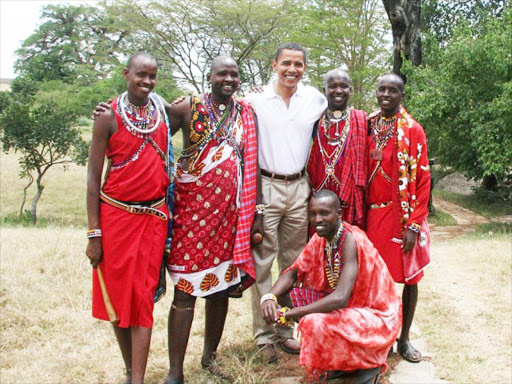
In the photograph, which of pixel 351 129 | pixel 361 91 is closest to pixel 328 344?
pixel 351 129

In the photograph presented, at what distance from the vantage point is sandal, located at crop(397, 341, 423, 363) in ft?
11.9

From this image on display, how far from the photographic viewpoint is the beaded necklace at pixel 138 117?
9.67 ft

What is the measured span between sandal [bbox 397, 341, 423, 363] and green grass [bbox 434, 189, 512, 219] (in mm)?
10656

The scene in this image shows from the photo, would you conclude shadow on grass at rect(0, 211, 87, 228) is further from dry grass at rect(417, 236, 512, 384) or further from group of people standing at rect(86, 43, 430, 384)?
group of people standing at rect(86, 43, 430, 384)

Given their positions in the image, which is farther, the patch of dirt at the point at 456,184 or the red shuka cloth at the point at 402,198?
the patch of dirt at the point at 456,184

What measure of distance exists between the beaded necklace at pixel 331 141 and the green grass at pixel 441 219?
9.02 metres

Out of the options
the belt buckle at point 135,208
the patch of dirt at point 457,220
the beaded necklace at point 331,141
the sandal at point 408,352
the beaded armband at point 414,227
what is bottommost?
the patch of dirt at point 457,220

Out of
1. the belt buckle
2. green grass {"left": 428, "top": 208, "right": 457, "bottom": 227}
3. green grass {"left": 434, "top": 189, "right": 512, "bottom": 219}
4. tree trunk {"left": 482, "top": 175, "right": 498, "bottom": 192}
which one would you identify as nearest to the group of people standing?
the belt buckle

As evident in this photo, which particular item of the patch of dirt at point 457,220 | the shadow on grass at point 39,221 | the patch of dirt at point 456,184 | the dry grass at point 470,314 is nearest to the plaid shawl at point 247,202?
the dry grass at point 470,314

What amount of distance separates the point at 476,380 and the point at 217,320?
1654mm

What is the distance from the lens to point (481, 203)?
1548 cm

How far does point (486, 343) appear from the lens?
4.16 metres

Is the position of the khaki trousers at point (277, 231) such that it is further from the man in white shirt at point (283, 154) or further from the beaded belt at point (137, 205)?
the beaded belt at point (137, 205)

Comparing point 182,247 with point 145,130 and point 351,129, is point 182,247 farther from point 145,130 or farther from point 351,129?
point 351,129
